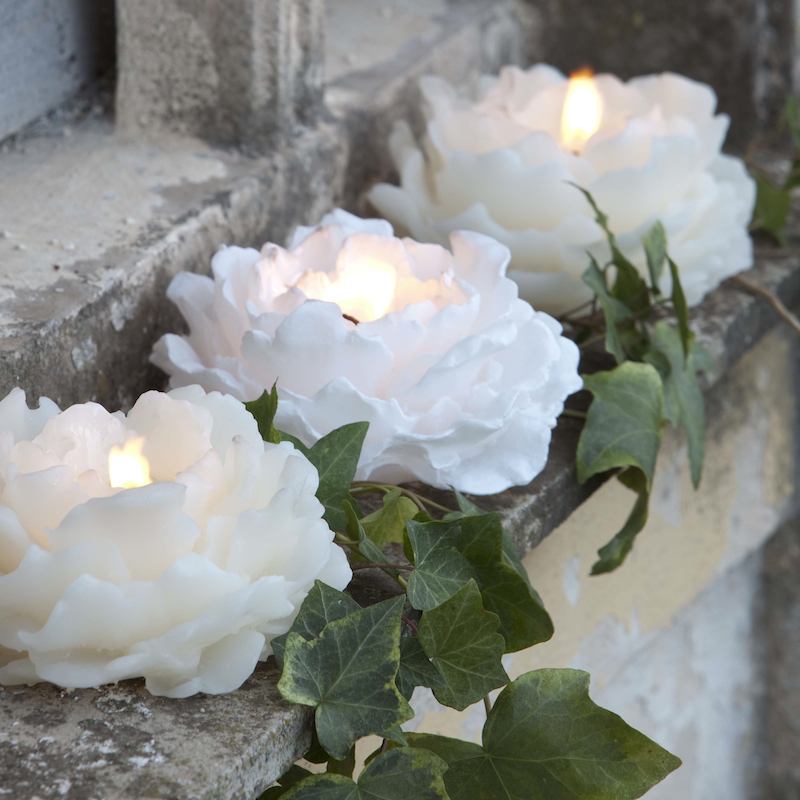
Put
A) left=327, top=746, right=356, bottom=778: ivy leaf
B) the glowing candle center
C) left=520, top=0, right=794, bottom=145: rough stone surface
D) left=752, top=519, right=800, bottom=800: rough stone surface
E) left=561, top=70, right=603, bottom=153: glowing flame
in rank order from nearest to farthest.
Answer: left=327, top=746, right=356, bottom=778: ivy leaf, the glowing candle center, left=561, top=70, right=603, bottom=153: glowing flame, left=520, top=0, right=794, bottom=145: rough stone surface, left=752, top=519, right=800, bottom=800: rough stone surface

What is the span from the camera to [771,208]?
108 centimetres

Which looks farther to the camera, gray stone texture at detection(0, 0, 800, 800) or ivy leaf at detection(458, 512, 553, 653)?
ivy leaf at detection(458, 512, 553, 653)

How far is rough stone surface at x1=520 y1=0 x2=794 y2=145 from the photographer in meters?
1.25

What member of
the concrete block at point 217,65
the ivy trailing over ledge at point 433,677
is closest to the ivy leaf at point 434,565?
the ivy trailing over ledge at point 433,677

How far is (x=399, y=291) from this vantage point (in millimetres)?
660

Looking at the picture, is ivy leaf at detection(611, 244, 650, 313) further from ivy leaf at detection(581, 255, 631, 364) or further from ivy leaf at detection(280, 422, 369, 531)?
ivy leaf at detection(280, 422, 369, 531)

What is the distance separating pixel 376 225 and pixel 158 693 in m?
0.37

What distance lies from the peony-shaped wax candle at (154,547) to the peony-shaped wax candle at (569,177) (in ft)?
1.28

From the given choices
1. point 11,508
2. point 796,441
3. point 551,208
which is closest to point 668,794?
point 796,441

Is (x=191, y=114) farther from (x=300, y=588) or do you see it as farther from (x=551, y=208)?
(x=300, y=588)

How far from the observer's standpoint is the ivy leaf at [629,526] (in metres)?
0.76

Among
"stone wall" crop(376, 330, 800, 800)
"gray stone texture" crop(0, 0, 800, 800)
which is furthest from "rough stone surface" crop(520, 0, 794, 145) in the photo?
"stone wall" crop(376, 330, 800, 800)

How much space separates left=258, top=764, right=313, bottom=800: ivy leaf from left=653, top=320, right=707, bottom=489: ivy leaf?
407mm

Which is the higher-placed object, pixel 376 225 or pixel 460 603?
pixel 376 225
